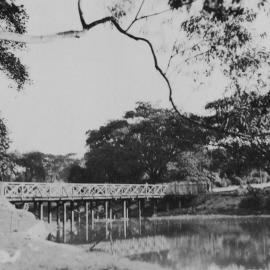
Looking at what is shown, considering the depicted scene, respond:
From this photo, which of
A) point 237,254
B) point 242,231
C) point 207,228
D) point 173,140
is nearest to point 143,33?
point 237,254

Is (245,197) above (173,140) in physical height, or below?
below

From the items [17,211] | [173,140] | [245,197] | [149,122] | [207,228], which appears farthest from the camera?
[149,122]

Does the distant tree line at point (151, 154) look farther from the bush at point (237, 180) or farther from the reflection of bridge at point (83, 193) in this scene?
the reflection of bridge at point (83, 193)

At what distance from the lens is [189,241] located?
2336cm

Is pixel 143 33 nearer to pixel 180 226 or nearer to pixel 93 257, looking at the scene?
pixel 93 257

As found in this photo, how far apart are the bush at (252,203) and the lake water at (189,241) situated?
2.99 metres

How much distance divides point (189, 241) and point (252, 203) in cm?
1397

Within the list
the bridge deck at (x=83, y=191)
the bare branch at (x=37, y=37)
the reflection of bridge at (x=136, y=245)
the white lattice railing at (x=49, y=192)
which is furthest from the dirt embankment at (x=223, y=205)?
the bare branch at (x=37, y=37)

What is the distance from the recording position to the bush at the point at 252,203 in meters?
35.3

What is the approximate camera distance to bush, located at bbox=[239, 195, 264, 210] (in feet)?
116

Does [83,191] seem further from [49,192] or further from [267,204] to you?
[267,204]

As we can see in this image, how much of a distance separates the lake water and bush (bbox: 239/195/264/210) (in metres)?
2.99

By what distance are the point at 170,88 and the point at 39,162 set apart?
65.1 m

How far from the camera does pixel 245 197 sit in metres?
37.0
